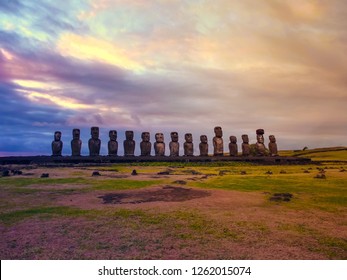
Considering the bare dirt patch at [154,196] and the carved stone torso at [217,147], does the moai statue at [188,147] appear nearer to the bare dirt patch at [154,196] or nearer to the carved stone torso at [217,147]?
the carved stone torso at [217,147]

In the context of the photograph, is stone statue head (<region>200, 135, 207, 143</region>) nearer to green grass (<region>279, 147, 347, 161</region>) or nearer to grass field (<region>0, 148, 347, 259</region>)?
green grass (<region>279, 147, 347, 161</region>)

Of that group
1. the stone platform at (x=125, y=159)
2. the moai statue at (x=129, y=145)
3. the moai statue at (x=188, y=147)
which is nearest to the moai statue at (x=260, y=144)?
the stone platform at (x=125, y=159)

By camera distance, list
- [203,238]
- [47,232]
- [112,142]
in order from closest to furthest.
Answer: [203,238], [47,232], [112,142]

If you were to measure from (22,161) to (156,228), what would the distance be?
84.7ft

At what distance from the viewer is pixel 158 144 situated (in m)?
33.1

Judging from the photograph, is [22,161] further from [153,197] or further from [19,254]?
[19,254]

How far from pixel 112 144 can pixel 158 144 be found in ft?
14.2

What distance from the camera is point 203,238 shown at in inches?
Answer: 209

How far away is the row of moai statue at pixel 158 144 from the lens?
31734 mm

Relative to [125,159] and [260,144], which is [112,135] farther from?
[260,144]

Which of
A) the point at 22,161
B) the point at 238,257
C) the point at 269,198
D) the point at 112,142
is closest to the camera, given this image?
the point at 238,257

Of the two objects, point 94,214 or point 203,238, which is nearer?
point 203,238

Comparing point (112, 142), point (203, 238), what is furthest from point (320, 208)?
point (112, 142)

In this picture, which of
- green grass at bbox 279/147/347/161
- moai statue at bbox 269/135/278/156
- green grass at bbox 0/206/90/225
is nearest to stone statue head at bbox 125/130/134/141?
moai statue at bbox 269/135/278/156
